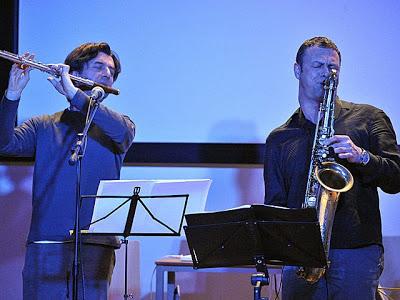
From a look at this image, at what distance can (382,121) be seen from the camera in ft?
10.3

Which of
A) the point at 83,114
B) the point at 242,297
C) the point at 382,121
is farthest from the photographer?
the point at 242,297

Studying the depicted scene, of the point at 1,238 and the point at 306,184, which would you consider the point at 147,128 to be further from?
the point at 306,184

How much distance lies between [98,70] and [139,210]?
81 centimetres

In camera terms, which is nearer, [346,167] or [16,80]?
[346,167]

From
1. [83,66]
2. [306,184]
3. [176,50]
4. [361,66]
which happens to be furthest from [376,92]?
[83,66]

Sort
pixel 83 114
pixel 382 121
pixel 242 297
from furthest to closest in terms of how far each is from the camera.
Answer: pixel 242 297 < pixel 83 114 < pixel 382 121

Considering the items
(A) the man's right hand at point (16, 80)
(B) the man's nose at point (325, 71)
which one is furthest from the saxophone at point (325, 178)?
(A) the man's right hand at point (16, 80)

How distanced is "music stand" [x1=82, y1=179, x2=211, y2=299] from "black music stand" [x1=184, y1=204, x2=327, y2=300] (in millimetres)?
285

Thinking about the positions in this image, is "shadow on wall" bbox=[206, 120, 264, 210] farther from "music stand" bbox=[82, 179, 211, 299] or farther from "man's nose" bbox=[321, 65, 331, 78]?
"music stand" bbox=[82, 179, 211, 299]

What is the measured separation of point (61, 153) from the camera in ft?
11.2

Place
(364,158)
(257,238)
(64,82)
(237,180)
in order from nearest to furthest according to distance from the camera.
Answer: (257,238)
(364,158)
(64,82)
(237,180)

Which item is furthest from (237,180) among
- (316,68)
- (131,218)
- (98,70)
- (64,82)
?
(64,82)

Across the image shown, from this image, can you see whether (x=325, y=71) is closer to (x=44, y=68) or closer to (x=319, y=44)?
(x=319, y=44)

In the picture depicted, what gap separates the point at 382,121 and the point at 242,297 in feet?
5.92
